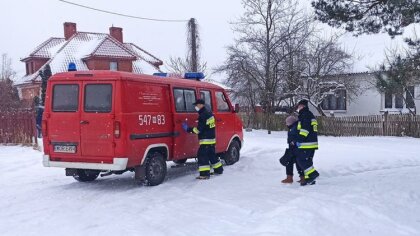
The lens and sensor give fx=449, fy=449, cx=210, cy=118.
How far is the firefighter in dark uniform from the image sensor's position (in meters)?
8.55

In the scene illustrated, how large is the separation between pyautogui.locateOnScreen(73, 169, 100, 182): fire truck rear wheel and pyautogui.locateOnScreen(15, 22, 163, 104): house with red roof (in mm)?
25920

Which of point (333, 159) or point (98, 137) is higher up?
point (98, 137)

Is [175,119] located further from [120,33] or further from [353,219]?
[120,33]

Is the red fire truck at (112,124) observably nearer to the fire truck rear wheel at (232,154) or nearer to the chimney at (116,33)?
the fire truck rear wheel at (232,154)

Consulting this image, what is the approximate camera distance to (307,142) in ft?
28.1

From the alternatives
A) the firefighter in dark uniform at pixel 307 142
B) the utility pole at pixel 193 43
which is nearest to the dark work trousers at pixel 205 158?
the firefighter in dark uniform at pixel 307 142

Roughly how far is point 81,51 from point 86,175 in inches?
1130

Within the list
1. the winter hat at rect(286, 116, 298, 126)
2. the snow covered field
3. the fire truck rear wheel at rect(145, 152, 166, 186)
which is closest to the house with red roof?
the snow covered field

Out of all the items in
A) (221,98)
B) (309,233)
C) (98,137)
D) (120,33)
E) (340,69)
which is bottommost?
(309,233)

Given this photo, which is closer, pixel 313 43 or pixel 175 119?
pixel 175 119

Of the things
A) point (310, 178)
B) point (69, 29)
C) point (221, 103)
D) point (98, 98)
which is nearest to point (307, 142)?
point (310, 178)

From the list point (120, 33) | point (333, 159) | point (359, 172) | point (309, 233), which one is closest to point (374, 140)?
point (333, 159)

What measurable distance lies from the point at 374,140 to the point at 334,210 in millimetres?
13314

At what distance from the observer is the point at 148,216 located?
6.42 metres
